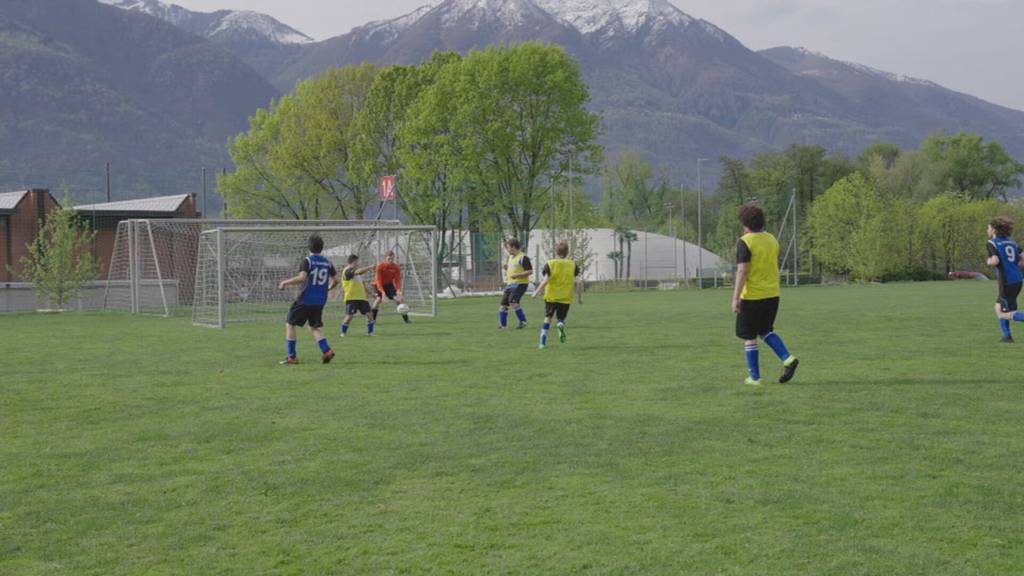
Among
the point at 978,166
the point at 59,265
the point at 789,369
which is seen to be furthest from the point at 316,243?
the point at 978,166

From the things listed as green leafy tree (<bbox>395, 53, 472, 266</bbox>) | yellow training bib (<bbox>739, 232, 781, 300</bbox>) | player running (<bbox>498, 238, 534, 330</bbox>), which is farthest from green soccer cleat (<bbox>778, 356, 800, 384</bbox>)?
green leafy tree (<bbox>395, 53, 472, 266</bbox>)

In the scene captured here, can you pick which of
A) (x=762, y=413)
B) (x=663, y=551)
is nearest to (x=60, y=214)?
(x=762, y=413)

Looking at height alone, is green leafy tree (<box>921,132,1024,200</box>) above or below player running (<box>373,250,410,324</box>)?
above

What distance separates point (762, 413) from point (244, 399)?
5.35 meters

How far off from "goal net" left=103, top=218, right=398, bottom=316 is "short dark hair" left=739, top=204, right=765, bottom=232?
73.9 feet

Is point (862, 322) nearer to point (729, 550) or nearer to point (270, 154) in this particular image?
point (729, 550)

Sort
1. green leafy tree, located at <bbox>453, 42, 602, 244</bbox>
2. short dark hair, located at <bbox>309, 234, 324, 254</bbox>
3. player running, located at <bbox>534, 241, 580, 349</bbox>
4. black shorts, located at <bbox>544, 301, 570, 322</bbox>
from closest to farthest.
A: short dark hair, located at <bbox>309, 234, 324, 254</bbox>
player running, located at <bbox>534, 241, 580, 349</bbox>
black shorts, located at <bbox>544, 301, 570, 322</bbox>
green leafy tree, located at <bbox>453, 42, 602, 244</bbox>

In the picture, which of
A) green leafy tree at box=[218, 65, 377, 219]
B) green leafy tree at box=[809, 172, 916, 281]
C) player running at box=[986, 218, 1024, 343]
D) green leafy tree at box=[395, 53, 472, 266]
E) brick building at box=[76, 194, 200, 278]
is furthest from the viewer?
green leafy tree at box=[809, 172, 916, 281]

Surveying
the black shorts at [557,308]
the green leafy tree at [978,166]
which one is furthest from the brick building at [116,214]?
the green leafy tree at [978,166]

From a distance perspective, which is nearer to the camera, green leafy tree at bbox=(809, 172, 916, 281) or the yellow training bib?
the yellow training bib

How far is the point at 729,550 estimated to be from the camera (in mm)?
5348

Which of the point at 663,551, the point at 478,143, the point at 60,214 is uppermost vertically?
the point at 478,143

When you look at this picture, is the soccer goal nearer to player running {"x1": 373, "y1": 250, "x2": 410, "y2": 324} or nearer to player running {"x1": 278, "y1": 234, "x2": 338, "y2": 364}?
player running {"x1": 373, "y1": 250, "x2": 410, "y2": 324}

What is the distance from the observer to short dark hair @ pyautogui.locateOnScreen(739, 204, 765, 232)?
11.4 meters
